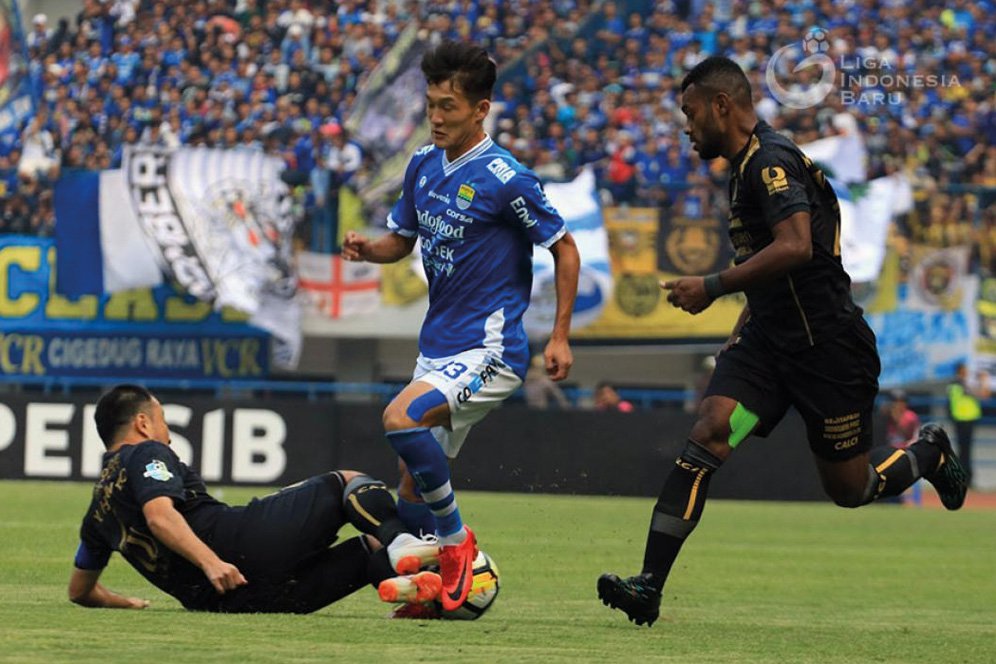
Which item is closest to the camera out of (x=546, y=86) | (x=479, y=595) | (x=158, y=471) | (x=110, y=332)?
(x=158, y=471)

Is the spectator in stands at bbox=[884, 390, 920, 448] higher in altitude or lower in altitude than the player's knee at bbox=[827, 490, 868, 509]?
lower

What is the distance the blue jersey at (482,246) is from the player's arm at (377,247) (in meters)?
0.34

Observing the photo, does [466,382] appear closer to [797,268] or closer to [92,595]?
[797,268]

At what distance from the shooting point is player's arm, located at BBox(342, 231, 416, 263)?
25.7 feet

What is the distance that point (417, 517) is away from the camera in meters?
7.62

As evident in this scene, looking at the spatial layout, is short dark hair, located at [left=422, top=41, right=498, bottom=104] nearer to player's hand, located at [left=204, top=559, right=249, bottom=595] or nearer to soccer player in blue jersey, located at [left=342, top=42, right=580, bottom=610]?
soccer player in blue jersey, located at [left=342, top=42, right=580, bottom=610]

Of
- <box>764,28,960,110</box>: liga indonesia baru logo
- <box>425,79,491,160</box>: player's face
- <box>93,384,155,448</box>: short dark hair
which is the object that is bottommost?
<box>93,384,155,448</box>: short dark hair

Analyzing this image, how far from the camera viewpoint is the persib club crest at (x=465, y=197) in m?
7.52

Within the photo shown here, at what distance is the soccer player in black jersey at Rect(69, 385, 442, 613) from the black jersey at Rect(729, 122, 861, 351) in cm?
172

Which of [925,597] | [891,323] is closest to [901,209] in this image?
[891,323]

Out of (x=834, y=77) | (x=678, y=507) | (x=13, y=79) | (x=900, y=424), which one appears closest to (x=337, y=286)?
(x=13, y=79)

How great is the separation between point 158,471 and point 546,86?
20.0 meters

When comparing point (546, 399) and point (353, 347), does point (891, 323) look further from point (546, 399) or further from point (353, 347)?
point (353, 347)

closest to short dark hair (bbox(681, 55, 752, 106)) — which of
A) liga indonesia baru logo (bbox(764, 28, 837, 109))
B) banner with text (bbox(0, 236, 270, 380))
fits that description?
banner with text (bbox(0, 236, 270, 380))
